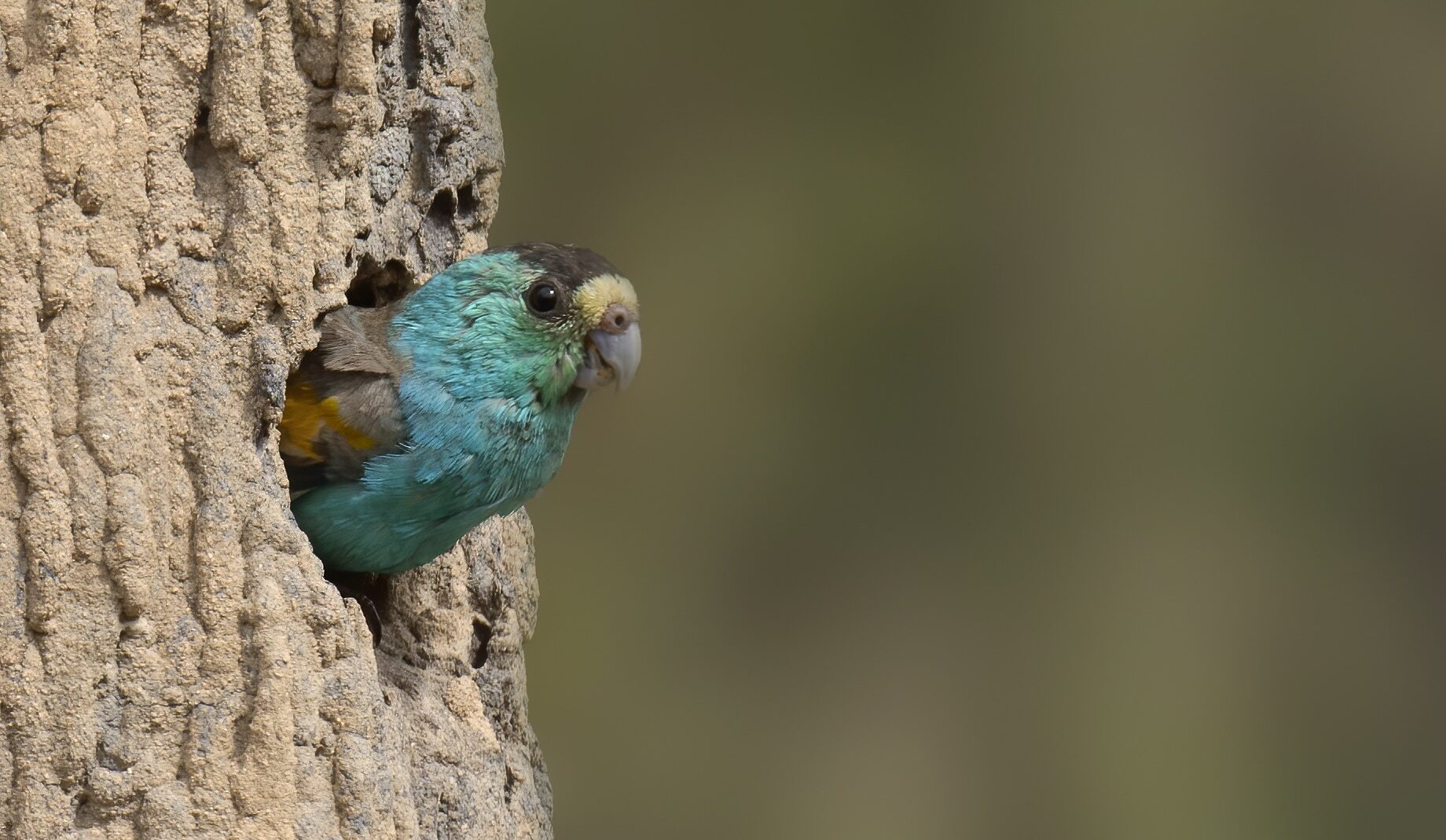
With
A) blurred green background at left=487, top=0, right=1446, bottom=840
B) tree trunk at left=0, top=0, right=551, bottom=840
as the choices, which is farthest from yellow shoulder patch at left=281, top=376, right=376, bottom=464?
blurred green background at left=487, top=0, right=1446, bottom=840

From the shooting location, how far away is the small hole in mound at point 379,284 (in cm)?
251

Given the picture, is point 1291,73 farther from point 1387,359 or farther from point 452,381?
point 452,381

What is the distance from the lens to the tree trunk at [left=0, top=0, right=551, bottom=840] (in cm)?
195

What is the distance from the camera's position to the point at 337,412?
229cm

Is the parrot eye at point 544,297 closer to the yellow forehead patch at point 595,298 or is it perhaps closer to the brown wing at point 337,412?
the yellow forehead patch at point 595,298

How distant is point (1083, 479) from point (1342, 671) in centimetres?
106

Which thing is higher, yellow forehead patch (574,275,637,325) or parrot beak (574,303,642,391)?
yellow forehead patch (574,275,637,325)

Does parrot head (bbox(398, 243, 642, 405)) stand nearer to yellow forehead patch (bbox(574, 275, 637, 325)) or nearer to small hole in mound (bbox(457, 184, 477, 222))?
yellow forehead patch (bbox(574, 275, 637, 325))

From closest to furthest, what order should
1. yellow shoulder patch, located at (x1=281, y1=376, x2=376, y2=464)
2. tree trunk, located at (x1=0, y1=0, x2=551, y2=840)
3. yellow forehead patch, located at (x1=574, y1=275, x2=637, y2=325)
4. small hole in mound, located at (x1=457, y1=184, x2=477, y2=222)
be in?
tree trunk, located at (x1=0, y1=0, x2=551, y2=840) → yellow shoulder patch, located at (x1=281, y1=376, x2=376, y2=464) → yellow forehead patch, located at (x1=574, y1=275, x2=637, y2=325) → small hole in mound, located at (x1=457, y1=184, x2=477, y2=222)

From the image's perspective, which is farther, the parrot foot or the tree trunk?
the parrot foot

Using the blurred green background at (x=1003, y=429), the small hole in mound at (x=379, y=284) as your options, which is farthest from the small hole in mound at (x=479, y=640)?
the blurred green background at (x=1003, y=429)

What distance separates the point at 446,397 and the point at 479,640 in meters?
0.54

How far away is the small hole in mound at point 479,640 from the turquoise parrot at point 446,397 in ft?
0.93

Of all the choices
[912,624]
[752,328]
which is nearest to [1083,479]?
[912,624]
